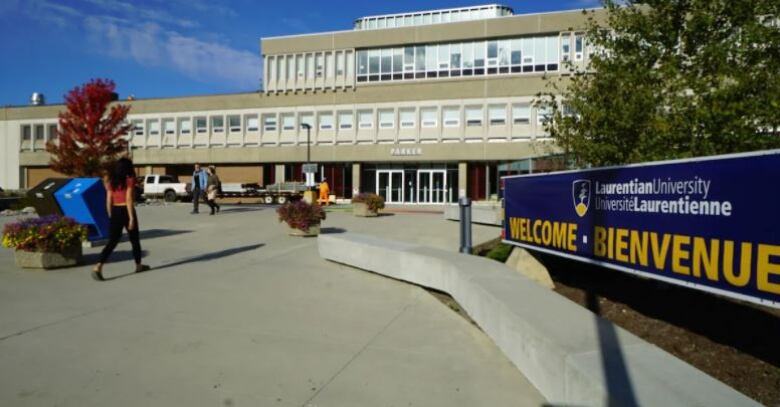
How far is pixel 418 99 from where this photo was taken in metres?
40.5

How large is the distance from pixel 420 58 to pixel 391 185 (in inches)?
400

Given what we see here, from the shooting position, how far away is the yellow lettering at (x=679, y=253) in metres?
4.18

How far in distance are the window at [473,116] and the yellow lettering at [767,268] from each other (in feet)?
120

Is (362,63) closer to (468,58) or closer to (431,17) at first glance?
(468,58)

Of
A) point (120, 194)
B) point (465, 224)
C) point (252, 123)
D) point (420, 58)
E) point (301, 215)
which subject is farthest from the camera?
point (252, 123)

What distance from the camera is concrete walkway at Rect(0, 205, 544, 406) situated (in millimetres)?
3594

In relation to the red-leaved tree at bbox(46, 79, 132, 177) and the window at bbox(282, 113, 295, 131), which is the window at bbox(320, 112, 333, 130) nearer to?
the window at bbox(282, 113, 295, 131)

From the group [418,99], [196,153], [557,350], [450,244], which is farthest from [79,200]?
[196,153]

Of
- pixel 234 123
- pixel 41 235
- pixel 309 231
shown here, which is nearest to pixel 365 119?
pixel 234 123

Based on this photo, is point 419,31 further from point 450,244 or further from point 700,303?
point 700,303

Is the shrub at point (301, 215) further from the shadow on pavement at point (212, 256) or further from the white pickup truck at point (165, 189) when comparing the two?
the white pickup truck at point (165, 189)

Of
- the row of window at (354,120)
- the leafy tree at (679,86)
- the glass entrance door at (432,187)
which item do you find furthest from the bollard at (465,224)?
the glass entrance door at (432,187)

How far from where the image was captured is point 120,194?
24.5 ft

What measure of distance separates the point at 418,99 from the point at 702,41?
33.4 metres
